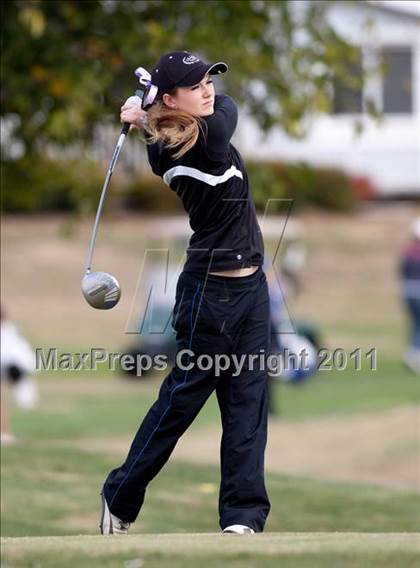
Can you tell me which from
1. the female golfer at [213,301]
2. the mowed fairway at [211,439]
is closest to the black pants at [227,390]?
the female golfer at [213,301]

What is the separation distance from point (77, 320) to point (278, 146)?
11.0 metres

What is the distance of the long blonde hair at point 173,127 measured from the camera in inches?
235

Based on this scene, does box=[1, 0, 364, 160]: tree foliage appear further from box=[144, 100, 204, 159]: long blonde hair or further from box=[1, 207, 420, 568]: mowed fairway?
box=[144, 100, 204, 159]: long blonde hair

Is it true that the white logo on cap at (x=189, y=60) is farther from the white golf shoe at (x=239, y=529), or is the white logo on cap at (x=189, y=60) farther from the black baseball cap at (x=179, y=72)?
the white golf shoe at (x=239, y=529)

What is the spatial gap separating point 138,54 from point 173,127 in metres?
6.10

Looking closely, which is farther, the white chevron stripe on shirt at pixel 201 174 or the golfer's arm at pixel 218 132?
the white chevron stripe on shirt at pixel 201 174

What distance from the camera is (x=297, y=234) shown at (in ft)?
104

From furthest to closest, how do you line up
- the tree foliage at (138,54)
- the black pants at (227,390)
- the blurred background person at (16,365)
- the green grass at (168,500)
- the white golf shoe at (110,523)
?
the blurred background person at (16,365), the tree foliage at (138,54), the green grass at (168,500), the white golf shoe at (110,523), the black pants at (227,390)

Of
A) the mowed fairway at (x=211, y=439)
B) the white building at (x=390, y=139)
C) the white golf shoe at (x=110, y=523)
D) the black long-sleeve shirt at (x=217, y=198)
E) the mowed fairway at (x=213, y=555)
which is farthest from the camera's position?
the white building at (x=390, y=139)

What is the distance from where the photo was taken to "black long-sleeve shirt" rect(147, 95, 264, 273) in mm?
6090

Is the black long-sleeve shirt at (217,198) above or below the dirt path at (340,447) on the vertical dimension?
below

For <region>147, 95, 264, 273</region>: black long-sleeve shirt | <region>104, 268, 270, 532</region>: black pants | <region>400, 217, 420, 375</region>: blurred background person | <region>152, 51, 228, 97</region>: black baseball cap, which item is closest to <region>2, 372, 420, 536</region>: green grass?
<region>104, 268, 270, 532</region>: black pants

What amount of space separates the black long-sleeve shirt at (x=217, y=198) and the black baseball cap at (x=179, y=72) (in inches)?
6.6

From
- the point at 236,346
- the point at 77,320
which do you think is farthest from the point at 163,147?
the point at 77,320
